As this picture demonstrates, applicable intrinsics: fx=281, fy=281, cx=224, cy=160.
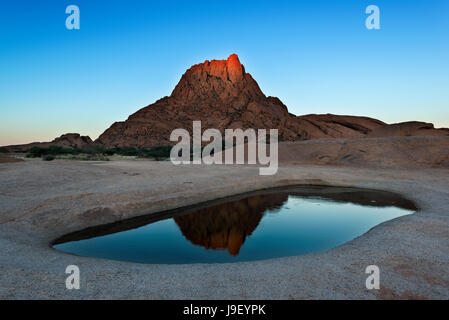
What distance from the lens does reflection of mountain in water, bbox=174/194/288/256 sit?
881cm

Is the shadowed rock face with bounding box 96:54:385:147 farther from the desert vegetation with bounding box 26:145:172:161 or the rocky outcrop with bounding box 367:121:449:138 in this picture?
the rocky outcrop with bounding box 367:121:449:138

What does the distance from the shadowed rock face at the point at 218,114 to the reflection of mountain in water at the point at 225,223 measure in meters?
57.6

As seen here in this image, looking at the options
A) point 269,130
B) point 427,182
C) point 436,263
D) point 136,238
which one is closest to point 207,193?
point 136,238

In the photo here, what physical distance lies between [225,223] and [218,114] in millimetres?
67957

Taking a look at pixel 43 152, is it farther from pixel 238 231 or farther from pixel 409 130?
pixel 409 130

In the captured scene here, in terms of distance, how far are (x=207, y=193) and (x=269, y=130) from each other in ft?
201

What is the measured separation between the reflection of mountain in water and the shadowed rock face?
2268 inches

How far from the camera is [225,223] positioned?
35.4 feet

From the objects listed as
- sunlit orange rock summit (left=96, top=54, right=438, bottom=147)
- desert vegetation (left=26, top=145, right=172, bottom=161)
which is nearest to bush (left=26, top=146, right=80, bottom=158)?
desert vegetation (left=26, top=145, right=172, bottom=161)

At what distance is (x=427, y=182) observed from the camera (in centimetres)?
1742

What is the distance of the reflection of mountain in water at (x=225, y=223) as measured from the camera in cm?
881

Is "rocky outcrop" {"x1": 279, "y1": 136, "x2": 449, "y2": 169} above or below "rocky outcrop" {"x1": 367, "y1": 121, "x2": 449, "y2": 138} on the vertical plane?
below

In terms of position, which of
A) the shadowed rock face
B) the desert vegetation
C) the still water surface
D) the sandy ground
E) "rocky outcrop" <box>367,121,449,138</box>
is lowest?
the still water surface

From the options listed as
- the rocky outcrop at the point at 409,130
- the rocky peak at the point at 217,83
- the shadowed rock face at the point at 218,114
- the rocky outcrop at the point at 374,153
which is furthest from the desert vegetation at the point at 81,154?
the rocky peak at the point at 217,83
